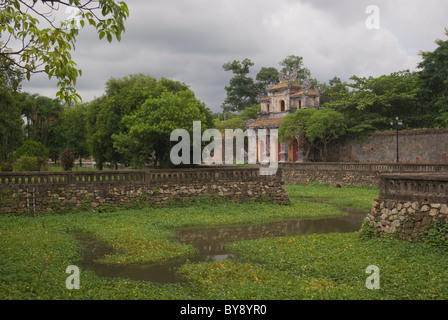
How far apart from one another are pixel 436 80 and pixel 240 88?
3452 centimetres

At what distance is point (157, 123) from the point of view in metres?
19.2

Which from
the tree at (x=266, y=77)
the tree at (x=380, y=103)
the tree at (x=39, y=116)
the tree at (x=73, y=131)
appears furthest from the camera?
the tree at (x=266, y=77)

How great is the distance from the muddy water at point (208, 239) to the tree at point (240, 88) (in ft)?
160

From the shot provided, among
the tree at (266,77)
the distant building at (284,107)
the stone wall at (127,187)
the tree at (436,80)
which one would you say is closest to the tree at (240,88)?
the tree at (266,77)

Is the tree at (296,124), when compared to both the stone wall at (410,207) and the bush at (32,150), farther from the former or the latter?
the stone wall at (410,207)

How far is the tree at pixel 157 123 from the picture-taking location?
62.2 feet

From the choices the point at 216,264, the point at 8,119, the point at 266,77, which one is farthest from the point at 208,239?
the point at 266,77

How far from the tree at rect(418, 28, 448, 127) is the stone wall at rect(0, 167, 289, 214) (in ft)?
68.1

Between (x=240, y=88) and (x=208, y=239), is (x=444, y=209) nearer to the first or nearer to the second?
(x=208, y=239)

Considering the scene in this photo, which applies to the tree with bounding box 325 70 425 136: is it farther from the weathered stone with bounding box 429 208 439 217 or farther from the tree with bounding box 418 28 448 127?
the weathered stone with bounding box 429 208 439 217

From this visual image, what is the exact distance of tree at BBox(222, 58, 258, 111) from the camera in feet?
210

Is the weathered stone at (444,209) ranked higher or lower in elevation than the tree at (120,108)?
lower

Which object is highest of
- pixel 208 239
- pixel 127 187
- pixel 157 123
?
pixel 157 123
